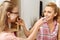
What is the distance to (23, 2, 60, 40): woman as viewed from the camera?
40.4 inches

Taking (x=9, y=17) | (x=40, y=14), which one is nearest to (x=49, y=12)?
(x=40, y=14)

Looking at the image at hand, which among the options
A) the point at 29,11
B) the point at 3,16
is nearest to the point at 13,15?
the point at 3,16

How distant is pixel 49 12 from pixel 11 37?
331 millimetres

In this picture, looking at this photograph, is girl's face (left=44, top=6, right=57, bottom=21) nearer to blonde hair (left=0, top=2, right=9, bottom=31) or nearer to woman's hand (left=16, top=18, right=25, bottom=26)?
woman's hand (left=16, top=18, right=25, bottom=26)

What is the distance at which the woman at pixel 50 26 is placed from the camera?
3.36 ft

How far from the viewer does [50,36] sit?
1033 mm

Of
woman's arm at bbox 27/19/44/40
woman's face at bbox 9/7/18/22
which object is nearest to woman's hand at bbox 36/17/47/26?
woman's arm at bbox 27/19/44/40

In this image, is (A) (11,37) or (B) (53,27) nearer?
(A) (11,37)

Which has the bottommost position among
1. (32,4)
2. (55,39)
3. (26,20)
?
(55,39)

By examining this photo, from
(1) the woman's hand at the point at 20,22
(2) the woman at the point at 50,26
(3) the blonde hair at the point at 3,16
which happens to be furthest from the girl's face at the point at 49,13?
(3) the blonde hair at the point at 3,16

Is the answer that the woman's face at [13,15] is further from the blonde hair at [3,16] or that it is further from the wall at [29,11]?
the wall at [29,11]

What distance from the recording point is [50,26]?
3.43 ft

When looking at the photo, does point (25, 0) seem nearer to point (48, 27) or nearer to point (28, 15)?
point (28, 15)

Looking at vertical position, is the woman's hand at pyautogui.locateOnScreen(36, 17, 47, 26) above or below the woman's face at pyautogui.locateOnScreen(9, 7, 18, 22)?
below
